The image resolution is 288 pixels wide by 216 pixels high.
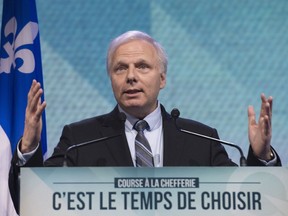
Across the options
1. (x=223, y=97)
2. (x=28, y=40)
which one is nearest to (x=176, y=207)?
(x=223, y=97)

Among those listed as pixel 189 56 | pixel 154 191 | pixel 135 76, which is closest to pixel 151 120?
pixel 135 76

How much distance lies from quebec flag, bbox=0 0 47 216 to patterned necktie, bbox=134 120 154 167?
1.38m

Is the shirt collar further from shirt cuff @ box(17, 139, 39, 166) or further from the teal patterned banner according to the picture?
the teal patterned banner

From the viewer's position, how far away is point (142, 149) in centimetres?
216

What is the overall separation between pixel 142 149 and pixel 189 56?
1.45 m

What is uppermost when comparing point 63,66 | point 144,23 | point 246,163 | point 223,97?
point 144,23

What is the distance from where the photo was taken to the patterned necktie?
2.13 m

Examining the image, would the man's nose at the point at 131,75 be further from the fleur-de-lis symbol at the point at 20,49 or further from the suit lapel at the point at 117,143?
the fleur-de-lis symbol at the point at 20,49

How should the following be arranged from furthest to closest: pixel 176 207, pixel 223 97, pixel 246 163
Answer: pixel 223 97, pixel 246 163, pixel 176 207

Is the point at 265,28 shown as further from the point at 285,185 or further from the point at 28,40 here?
the point at 285,185

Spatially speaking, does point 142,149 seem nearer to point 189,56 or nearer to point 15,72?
point 189,56

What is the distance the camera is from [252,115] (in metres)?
2.03

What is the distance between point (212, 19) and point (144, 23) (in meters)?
0.41

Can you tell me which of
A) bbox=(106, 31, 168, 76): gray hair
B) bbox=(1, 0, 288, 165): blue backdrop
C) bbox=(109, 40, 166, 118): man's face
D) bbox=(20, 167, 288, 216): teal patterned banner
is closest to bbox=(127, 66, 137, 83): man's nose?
bbox=(109, 40, 166, 118): man's face
